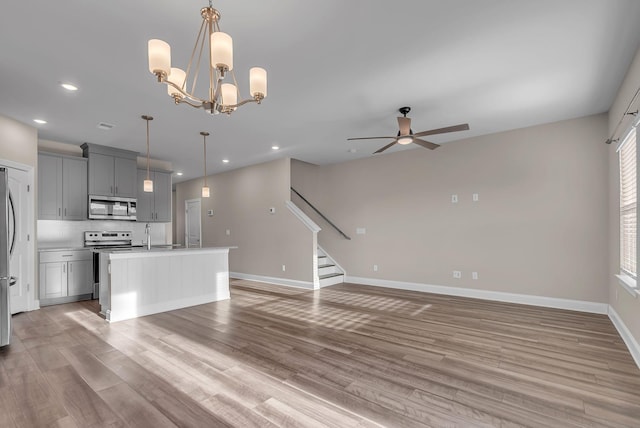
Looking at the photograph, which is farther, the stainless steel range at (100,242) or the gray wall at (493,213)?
the stainless steel range at (100,242)


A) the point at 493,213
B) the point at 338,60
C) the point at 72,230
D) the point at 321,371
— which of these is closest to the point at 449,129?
the point at 338,60

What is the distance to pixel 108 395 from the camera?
232 centimetres

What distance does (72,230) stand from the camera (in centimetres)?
590

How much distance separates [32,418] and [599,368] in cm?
429

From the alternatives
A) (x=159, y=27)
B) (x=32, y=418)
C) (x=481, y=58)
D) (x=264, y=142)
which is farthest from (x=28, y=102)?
(x=481, y=58)

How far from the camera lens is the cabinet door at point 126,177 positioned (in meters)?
6.12

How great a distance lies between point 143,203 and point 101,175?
987mm

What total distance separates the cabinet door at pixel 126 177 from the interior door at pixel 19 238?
1435mm

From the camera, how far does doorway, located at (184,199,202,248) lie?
909 cm

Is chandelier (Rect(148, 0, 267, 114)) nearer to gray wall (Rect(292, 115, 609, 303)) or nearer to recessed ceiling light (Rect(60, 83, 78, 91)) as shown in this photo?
Answer: recessed ceiling light (Rect(60, 83, 78, 91))

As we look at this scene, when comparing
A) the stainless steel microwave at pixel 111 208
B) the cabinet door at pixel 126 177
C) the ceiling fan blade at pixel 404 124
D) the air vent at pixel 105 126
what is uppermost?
the air vent at pixel 105 126

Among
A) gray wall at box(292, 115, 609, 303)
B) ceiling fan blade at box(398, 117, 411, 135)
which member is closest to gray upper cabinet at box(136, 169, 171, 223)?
gray wall at box(292, 115, 609, 303)

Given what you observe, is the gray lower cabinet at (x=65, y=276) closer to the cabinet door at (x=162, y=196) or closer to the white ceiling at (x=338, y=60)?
the cabinet door at (x=162, y=196)

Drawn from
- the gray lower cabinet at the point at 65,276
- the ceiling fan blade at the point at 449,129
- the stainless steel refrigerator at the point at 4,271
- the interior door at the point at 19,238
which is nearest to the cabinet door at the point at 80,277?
the gray lower cabinet at the point at 65,276
